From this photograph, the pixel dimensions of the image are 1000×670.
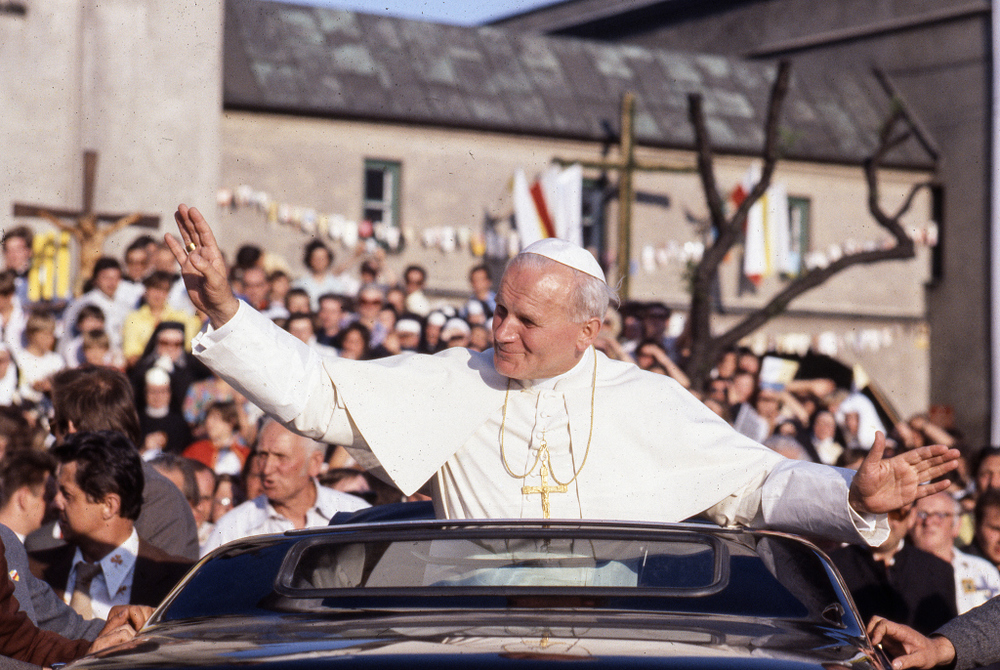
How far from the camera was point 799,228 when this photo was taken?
2531 cm

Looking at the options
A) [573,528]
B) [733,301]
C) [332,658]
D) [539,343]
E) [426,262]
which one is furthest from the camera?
[733,301]

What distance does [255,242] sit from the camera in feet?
67.6

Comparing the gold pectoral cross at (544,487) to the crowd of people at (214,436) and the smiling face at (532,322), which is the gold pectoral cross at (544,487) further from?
the crowd of people at (214,436)

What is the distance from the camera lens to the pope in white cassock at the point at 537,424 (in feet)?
13.1

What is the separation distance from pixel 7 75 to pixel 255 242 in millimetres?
5078

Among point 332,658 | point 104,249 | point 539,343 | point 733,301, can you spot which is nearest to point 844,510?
point 539,343

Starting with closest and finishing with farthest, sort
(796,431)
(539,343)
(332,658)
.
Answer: (332,658) < (539,343) < (796,431)

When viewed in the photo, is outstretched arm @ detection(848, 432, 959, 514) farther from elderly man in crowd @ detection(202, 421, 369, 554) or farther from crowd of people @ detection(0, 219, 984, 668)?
elderly man in crowd @ detection(202, 421, 369, 554)

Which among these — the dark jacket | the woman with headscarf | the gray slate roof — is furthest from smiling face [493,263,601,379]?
the gray slate roof

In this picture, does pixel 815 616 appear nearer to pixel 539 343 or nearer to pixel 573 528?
pixel 573 528

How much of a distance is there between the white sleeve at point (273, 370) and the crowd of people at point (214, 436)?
25 cm

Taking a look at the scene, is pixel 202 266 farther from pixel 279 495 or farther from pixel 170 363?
pixel 170 363

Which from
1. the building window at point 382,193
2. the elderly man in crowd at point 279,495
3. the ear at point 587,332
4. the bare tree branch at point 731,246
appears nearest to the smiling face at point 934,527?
the elderly man in crowd at point 279,495

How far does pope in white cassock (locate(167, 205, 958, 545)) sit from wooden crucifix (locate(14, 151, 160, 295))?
462 inches
